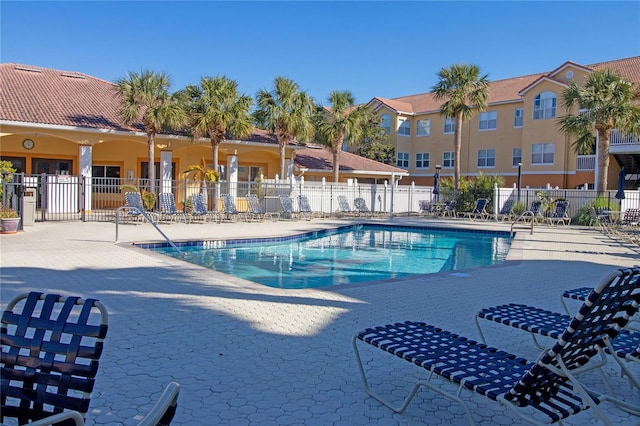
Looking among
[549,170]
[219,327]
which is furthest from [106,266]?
[549,170]

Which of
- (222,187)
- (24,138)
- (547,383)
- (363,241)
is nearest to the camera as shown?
(547,383)

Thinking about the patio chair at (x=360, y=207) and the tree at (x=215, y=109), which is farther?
the patio chair at (x=360, y=207)

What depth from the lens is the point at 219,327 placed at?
5.84 m

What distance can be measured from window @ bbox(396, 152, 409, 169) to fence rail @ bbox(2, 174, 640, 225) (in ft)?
40.2

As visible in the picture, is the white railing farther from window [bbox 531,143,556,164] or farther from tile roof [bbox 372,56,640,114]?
tile roof [bbox 372,56,640,114]

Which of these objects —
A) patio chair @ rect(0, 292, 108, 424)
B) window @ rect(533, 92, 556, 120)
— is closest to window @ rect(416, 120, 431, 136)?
window @ rect(533, 92, 556, 120)

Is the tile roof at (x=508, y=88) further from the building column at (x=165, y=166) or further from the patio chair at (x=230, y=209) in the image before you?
the building column at (x=165, y=166)

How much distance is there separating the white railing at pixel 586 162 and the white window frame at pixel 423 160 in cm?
1152

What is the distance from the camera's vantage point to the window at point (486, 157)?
37.9 metres

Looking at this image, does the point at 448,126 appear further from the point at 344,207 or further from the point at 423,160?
the point at 344,207

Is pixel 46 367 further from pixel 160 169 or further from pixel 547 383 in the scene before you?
pixel 160 169

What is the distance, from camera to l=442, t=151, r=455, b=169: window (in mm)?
39906

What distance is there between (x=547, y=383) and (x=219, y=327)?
12.1 ft

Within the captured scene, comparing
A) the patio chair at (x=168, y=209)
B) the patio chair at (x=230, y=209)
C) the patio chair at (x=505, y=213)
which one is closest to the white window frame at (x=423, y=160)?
the patio chair at (x=505, y=213)
